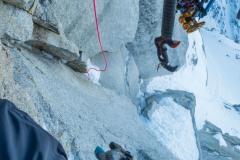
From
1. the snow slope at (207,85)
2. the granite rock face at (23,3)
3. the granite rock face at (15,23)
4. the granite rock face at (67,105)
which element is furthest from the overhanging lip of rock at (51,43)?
the snow slope at (207,85)

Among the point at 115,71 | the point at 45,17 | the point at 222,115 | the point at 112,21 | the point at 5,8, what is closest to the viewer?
the point at 5,8

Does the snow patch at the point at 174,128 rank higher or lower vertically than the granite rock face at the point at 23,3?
lower

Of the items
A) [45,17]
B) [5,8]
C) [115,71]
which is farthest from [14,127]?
[115,71]

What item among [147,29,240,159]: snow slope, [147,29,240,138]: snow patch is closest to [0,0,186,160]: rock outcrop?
[147,29,240,159]: snow slope

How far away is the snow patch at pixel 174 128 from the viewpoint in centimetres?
1120

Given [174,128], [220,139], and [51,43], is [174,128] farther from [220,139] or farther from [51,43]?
[51,43]

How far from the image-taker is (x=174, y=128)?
12.2 metres

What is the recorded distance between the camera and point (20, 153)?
2.36 meters

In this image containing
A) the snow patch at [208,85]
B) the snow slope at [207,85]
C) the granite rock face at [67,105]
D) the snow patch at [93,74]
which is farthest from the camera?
the snow patch at [208,85]

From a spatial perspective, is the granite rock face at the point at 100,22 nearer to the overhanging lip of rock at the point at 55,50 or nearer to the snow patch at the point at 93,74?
the snow patch at the point at 93,74

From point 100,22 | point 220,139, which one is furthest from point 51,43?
point 220,139

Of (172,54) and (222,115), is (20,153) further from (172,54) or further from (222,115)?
(222,115)

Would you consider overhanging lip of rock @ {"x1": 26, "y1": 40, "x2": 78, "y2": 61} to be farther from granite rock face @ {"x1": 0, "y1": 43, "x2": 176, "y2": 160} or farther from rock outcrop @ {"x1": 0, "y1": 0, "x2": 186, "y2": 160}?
granite rock face @ {"x1": 0, "y1": 43, "x2": 176, "y2": 160}

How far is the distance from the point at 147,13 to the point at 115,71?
3701 millimetres
